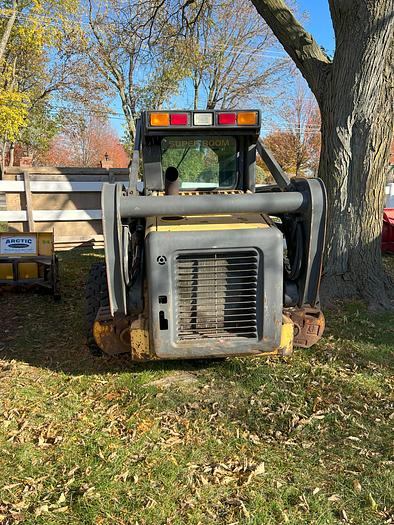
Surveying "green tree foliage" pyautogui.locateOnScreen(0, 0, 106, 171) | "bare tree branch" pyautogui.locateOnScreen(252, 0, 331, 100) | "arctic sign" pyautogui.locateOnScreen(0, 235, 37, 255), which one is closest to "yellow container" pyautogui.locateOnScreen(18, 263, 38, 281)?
"arctic sign" pyautogui.locateOnScreen(0, 235, 37, 255)

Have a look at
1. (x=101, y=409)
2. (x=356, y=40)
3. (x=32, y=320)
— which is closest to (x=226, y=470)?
(x=101, y=409)

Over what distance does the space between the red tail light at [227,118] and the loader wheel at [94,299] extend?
193 centimetres

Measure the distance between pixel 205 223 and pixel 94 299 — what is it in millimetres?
1561

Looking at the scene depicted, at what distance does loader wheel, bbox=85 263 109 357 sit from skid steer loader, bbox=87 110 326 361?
1.33 feet

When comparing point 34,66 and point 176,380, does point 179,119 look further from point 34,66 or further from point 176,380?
point 34,66

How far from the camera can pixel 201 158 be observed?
4785 millimetres

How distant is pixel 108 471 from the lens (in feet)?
9.45

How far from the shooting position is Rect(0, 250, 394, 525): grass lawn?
259 cm

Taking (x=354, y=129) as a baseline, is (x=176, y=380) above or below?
below

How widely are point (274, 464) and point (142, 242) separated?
2.00 m

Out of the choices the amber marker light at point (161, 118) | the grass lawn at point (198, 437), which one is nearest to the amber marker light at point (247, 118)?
the amber marker light at point (161, 118)

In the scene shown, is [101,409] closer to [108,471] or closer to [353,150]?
[108,471]

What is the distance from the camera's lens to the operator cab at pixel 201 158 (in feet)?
15.2

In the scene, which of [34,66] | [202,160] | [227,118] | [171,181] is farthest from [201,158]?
[34,66]
